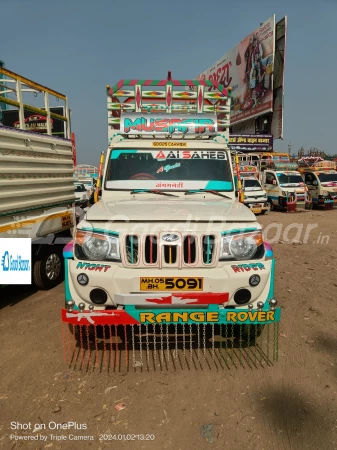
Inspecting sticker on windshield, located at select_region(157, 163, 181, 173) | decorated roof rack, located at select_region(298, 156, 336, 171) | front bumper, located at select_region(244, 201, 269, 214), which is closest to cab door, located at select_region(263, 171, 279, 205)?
front bumper, located at select_region(244, 201, 269, 214)

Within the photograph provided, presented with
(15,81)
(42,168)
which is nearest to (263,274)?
(42,168)

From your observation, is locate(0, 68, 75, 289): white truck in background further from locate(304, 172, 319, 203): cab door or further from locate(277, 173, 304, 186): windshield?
locate(304, 172, 319, 203): cab door

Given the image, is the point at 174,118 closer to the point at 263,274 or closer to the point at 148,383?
the point at 263,274

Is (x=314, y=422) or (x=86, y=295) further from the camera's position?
(x=86, y=295)

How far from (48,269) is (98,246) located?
8.96ft

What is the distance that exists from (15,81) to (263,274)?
14.4 feet

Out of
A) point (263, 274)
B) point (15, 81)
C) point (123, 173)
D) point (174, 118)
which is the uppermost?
point (15, 81)

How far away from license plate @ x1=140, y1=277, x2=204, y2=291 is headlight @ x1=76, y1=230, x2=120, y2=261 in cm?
39

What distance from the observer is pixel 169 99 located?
5.66 meters

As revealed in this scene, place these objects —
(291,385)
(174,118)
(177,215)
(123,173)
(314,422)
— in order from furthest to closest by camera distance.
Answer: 1. (174,118)
2. (123,173)
3. (177,215)
4. (291,385)
5. (314,422)

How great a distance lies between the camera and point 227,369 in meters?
3.27

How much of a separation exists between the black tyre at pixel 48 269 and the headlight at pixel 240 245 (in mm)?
3346

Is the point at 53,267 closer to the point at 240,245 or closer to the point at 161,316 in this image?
the point at 161,316

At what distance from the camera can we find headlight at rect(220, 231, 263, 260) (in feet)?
10.2
